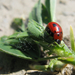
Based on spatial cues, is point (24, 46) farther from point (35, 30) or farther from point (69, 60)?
point (69, 60)

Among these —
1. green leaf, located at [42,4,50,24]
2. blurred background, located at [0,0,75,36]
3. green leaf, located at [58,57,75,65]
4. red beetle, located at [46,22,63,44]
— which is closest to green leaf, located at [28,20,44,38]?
red beetle, located at [46,22,63,44]

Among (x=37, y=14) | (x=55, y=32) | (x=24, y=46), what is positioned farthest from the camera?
(x=37, y=14)

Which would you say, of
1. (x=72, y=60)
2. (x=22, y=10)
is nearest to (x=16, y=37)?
(x=72, y=60)

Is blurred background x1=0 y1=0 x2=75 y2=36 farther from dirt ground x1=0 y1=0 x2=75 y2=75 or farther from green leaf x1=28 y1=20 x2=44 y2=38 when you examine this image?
green leaf x1=28 y1=20 x2=44 y2=38

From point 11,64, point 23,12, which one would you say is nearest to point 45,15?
point 23,12

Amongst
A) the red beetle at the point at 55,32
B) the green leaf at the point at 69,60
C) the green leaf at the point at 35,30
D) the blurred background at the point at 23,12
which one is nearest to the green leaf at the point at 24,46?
the green leaf at the point at 35,30

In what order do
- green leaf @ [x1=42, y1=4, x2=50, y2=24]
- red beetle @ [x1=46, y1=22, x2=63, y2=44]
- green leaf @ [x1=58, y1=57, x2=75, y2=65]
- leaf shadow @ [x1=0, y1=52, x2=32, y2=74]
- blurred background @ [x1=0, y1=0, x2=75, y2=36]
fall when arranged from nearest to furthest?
1. green leaf @ [x1=58, y1=57, x2=75, y2=65]
2. red beetle @ [x1=46, y1=22, x2=63, y2=44]
3. leaf shadow @ [x1=0, y1=52, x2=32, y2=74]
4. green leaf @ [x1=42, y1=4, x2=50, y2=24]
5. blurred background @ [x1=0, y1=0, x2=75, y2=36]

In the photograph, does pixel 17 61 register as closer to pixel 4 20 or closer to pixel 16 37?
pixel 16 37

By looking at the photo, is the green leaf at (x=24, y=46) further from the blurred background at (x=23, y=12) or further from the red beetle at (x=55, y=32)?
the blurred background at (x=23, y=12)

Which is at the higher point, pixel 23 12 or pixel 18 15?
pixel 23 12
